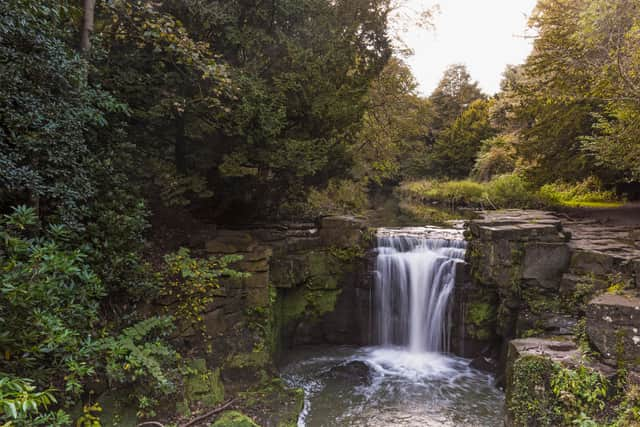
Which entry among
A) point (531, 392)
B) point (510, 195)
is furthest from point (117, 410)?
point (510, 195)

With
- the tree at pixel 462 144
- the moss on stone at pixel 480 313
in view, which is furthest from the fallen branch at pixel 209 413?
the tree at pixel 462 144

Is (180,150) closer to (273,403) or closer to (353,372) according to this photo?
(273,403)

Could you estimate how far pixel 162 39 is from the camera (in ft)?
15.3

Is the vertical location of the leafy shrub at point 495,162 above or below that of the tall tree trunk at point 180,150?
above

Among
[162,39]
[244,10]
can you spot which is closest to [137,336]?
[162,39]

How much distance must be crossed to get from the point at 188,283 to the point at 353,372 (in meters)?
3.52

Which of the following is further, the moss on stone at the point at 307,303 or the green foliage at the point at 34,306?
the moss on stone at the point at 307,303

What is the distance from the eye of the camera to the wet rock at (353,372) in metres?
6.78

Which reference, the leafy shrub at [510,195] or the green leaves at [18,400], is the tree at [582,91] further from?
the green leaves at [18,400]

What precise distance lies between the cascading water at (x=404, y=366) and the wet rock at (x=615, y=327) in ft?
6.47

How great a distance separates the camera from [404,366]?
7.54 metres

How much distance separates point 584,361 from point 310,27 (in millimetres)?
5945

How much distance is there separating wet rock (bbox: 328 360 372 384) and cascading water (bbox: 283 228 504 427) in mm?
18

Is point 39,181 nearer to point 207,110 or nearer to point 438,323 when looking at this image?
point 207,110
